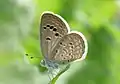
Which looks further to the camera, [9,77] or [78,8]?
[78,8]

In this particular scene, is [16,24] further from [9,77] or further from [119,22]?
[119,22]

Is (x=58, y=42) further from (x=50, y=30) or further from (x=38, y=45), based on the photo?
(x=38, y=45)

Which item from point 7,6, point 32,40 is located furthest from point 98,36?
point 7,6

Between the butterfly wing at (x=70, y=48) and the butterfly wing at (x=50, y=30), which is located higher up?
the butterfly wing at (x=50, y=30)

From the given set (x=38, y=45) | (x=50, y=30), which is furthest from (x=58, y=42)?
(x=38, y=45)

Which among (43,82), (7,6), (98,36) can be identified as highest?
(7,6)
